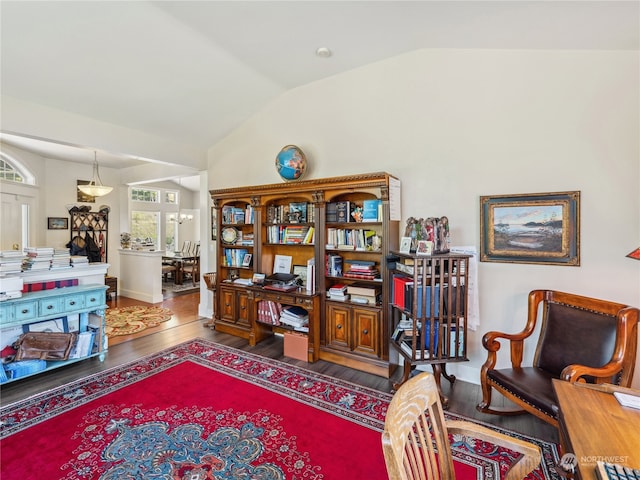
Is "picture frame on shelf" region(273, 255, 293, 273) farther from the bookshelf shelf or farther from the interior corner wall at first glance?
the bookshelf shelf

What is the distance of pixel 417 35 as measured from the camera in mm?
2861

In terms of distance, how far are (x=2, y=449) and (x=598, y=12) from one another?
5036 mm

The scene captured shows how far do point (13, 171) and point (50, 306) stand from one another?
4.17 metres

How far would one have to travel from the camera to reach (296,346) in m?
3.58

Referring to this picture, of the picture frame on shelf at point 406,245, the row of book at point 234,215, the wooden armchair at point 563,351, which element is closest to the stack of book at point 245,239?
the row of book at point 234,215

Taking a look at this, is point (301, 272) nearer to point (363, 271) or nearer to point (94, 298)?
point (363, 271)

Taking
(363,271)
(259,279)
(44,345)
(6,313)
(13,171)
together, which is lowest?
(44,345)

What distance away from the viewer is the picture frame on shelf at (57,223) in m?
6.02

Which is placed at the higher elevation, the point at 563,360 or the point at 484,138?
the point at 484,138

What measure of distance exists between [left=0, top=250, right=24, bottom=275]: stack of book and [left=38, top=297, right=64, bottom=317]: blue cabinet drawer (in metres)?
0.39

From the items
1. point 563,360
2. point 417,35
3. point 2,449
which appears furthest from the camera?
point 417,35

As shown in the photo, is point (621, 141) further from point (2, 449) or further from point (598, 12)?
point (2, 449)

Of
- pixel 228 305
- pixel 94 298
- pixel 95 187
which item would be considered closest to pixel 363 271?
pixel 228 305

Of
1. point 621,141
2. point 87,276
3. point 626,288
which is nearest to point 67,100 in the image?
point 87,276
